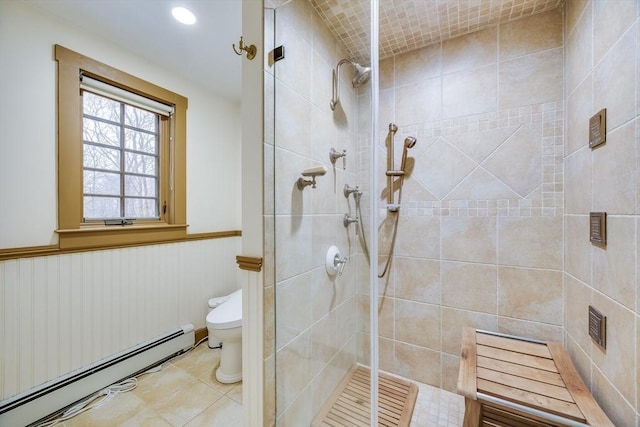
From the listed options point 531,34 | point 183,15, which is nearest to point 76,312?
point 183,15

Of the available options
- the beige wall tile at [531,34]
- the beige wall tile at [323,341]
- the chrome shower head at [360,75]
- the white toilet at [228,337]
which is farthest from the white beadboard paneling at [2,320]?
the beige wall tile at [531,34]

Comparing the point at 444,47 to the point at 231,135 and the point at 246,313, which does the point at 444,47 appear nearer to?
the point at 246,313

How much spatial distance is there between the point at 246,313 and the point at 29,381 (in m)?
1.44

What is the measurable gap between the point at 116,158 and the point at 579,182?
9.18ft

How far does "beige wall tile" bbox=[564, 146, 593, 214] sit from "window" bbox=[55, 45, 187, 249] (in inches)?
100

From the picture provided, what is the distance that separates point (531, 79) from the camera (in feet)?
4.34

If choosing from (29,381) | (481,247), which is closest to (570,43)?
(481,247)

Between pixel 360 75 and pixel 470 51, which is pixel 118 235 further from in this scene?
pixel 470 51

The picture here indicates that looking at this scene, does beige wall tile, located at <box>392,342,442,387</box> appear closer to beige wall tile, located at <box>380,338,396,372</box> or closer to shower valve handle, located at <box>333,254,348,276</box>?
beige wall tile, located at <box>380,338,396,372</box>

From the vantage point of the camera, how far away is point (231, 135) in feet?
8.59

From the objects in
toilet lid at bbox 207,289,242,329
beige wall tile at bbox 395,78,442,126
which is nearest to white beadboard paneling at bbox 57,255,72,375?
toilet lid at bbox 207,289,242,329

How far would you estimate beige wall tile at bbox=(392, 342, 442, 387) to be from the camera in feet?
5.07

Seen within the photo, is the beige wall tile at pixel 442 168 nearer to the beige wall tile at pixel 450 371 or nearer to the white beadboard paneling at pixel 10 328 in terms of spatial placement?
the beige wall tile at pixel 450 371

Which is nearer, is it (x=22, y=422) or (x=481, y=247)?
(x=22, y=422)
